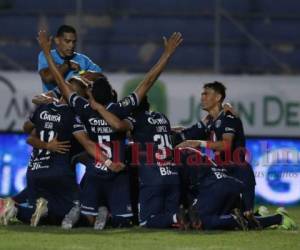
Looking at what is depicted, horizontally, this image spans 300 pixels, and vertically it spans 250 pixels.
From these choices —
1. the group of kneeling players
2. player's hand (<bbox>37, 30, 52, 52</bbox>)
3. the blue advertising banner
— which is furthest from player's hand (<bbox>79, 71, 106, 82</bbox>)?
the blue advertising banner

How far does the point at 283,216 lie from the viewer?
10.8m

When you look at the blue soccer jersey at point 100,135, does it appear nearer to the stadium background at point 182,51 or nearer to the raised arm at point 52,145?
the raised arm at point 52,145

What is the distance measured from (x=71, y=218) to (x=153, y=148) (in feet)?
3.51

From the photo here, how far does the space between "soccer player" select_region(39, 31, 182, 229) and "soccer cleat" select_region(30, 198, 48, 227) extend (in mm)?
377

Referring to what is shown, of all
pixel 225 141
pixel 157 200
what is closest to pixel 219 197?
pixel 157 200

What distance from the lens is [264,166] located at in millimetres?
15477

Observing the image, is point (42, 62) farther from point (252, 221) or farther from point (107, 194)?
point (252, 221)

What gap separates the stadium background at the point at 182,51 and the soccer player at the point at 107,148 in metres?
5.08

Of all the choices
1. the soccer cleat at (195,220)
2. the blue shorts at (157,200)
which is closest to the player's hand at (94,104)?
the blue shorts at (157,200)

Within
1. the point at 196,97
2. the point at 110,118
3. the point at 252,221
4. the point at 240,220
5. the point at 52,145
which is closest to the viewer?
the point at 240,220

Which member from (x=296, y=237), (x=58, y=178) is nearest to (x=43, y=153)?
(x=58, y=178)

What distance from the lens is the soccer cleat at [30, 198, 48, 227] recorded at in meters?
10.9

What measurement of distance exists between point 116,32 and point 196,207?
8.04 m

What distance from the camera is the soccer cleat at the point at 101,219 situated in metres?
10.6
